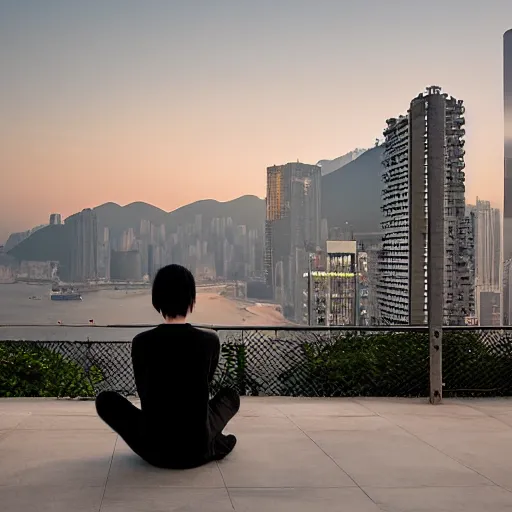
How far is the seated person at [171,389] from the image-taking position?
3.64 m

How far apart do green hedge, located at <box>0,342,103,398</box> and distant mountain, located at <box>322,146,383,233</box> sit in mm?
2880

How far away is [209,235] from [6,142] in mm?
2446

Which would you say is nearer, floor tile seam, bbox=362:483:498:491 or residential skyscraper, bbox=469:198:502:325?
floor tile seam, bbox=362:483:498:491

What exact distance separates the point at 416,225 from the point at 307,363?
159 cm

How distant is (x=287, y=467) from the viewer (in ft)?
12.2

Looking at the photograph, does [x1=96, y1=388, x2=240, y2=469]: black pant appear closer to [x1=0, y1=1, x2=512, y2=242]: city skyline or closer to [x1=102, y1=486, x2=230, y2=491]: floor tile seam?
[x1=102, y1=486, x2=230, y2=491]: floor tile seam

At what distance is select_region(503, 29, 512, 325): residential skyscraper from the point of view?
24.4 ft

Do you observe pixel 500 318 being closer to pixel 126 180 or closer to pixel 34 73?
pixel 126 180

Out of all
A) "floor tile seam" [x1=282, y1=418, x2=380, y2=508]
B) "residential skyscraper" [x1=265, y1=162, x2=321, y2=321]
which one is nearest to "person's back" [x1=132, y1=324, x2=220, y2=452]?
"floor tile seam" [x1=282, y1=418, x2=380, y2=508]

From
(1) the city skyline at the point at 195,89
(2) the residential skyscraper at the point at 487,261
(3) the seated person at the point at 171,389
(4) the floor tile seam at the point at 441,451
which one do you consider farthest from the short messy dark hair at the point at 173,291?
(1) the city skyline at the point at 195,89

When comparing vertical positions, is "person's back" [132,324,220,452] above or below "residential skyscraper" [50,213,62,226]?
below

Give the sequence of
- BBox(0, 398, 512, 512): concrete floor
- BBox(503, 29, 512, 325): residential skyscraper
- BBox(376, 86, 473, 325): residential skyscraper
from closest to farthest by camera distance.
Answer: BBox(0, 398, 512, 512): concrete floor < BBox(376, 86, 473, 325): residential skyscraper < BBox(503, 29, 512, 325): residential skyscraper

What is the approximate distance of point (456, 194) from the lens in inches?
286

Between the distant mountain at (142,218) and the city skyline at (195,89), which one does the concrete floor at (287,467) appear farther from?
the city skyline at (195,89)
